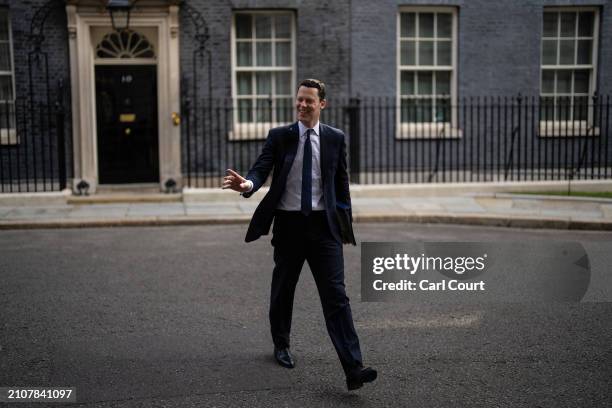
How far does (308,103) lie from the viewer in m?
5.19

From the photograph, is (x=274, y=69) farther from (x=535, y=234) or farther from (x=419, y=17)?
(x=535, y=234)

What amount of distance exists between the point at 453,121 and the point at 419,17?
226 centimetres

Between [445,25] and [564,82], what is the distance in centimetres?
298

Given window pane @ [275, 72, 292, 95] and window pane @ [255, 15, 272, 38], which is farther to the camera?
window pane @ [275, 72, 292, 95]

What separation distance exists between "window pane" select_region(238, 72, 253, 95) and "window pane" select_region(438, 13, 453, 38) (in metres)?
4.07

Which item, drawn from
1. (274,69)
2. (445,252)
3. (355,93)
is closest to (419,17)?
(355,93)

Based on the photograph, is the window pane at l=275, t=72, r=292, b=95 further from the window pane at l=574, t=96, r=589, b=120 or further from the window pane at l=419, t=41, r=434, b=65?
the window pane at l=574, t=96, r=589, b=120

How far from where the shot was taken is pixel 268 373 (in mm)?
5359

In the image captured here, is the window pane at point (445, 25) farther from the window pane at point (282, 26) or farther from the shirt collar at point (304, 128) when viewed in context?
the shirt collar at point (304, 128)

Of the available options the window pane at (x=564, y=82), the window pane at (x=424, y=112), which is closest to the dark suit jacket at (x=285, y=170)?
the window pane at (x=424, y=112)

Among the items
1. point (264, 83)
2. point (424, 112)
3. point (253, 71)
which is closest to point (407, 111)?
point (424, 112)

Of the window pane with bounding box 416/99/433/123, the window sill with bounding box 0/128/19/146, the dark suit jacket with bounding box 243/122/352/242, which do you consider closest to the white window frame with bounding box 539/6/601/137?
the window pane with bounding box 416/99/433/123

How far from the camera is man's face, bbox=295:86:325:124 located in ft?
17.0

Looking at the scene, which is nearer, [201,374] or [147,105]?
[201,374]
